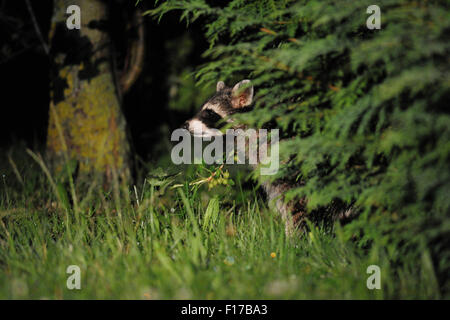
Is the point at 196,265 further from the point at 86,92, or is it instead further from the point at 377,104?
the point at 86,92

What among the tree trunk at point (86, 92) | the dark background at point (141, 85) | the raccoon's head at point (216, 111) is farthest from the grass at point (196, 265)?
the dark background at point (141, 85)

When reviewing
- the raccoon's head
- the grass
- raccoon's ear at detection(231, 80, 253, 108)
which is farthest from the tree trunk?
raccoon's ear at detection(231, 80, 253, 108)

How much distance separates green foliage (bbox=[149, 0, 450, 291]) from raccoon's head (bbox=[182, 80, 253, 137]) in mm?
1124

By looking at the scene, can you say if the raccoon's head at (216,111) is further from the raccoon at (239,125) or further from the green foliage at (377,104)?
the green foliage at (377,104)

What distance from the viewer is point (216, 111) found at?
397cm

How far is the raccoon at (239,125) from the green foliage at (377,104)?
0.75m

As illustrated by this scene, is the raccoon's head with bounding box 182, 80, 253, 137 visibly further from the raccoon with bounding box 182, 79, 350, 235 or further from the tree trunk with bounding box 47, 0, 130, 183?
the tree trunk with bounding box 47, 0, 130, 183

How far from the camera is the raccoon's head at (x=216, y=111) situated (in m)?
3.79

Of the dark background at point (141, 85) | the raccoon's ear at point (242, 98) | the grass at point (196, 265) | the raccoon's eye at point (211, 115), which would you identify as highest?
the dark background at point (141, 85)

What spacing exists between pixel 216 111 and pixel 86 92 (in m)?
1.82

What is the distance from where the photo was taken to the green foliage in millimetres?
1951

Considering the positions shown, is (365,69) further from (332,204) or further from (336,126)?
(332,204)

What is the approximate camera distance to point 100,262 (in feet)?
8.17
